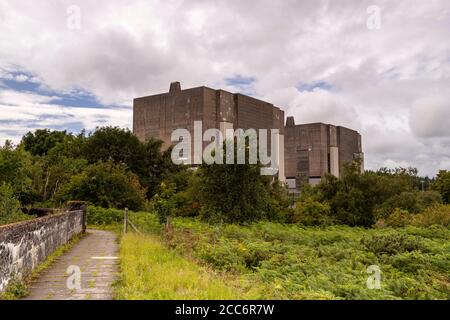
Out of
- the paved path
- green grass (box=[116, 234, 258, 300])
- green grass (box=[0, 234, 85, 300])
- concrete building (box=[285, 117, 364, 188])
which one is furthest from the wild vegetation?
concrete building (box=[285, 117, 364, 188])

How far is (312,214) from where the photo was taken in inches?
1372

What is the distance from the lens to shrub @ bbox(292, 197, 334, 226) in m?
34.4

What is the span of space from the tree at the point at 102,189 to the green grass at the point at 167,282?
23265 mm

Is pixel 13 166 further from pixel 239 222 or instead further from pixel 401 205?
pixel 401 205

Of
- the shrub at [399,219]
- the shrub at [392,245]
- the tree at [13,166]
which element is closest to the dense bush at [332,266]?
the shrub at [392,245]

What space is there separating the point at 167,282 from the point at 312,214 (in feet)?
92.6

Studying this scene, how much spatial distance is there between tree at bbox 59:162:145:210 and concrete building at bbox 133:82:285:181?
14.2 meters

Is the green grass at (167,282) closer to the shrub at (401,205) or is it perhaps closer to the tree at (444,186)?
the shrub at (401,205)

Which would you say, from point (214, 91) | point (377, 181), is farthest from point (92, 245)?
point (214, 91)

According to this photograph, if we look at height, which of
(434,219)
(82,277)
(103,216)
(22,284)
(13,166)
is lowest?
(103,216)

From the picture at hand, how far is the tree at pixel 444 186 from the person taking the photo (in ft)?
175

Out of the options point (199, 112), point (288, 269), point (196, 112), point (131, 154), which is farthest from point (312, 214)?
point (288, 269)
